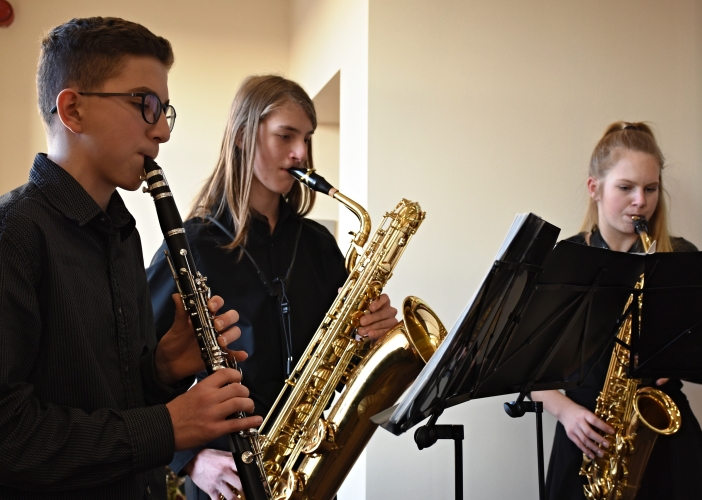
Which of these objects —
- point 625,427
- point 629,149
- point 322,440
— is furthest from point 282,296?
point 629,149

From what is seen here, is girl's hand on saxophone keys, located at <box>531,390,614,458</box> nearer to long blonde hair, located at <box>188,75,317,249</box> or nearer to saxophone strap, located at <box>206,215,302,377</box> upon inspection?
saxophone strap, located at <box>206,215,302,377</box>

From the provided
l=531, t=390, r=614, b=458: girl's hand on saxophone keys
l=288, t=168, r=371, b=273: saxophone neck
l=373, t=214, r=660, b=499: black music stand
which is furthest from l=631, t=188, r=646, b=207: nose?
l=288, t=168, r=371, b=273: saxophone neck

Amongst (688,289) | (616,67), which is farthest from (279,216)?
(616,67)

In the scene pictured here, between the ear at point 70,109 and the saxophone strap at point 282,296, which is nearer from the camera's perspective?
the ear at point 70,109

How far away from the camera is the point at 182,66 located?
4.44 metres

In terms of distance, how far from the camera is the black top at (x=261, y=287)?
6.32ft

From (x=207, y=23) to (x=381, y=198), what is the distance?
7.72ft

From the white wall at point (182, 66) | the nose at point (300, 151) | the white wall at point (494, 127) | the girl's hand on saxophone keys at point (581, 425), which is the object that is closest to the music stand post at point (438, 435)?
the girl's hand on saxophone keys at point (581, 425)

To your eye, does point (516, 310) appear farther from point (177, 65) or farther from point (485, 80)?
point (177, 65)

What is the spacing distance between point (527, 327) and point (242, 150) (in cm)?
102

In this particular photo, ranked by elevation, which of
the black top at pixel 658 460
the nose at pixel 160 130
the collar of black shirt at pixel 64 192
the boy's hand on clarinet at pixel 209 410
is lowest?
the black top at pixel 658 460

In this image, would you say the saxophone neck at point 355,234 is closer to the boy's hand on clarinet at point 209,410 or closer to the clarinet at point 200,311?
the clarinet at point 200,311

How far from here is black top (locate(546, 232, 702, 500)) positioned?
2227mm

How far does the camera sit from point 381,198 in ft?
9.23
